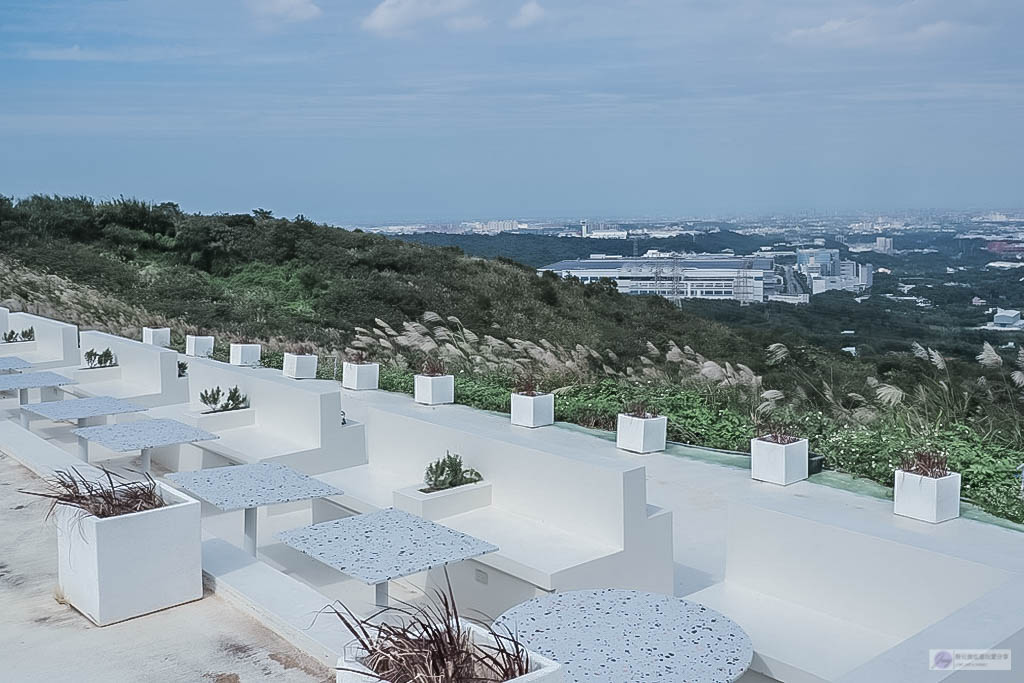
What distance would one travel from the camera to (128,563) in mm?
3842

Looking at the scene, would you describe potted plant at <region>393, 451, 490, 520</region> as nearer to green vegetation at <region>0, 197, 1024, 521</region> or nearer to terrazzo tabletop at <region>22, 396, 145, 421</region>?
green vegetation at <region>0, 197, 1024, 521</region>

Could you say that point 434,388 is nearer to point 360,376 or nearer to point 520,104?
point 360,376

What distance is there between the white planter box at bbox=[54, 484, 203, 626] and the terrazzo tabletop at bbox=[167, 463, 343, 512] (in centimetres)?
59

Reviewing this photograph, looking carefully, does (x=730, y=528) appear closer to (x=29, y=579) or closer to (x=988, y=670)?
(x=988, y=670)

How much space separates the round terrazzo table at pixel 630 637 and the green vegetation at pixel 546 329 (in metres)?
3.07

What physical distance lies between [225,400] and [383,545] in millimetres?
5120

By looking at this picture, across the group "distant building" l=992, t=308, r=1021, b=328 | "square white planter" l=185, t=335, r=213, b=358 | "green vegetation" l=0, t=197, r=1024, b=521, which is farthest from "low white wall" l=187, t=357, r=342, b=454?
"distant building" l=992, t=308, r=1021, b=328

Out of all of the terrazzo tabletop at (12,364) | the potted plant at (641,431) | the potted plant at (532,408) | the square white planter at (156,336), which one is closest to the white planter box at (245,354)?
the square white planter at (156,336)

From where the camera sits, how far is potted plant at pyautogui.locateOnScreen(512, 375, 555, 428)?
27.2ft

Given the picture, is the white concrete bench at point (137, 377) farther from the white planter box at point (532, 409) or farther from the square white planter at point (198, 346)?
the white planter box at point (532, 409)

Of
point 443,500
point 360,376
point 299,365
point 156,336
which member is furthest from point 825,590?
point 156,336

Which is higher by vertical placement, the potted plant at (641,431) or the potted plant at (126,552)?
the potted plant at (126,552)

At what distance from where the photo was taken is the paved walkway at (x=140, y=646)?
3363 millimetres

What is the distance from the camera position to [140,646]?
142 inches
